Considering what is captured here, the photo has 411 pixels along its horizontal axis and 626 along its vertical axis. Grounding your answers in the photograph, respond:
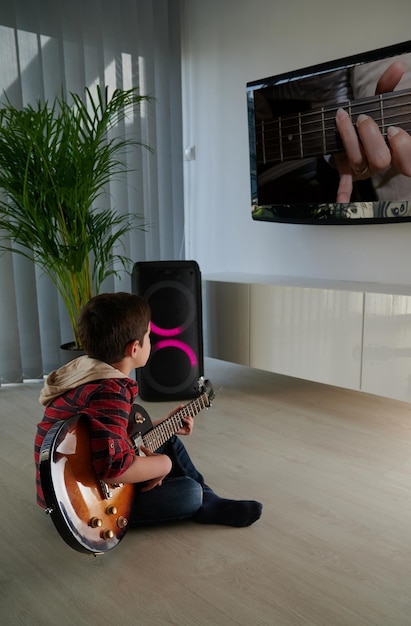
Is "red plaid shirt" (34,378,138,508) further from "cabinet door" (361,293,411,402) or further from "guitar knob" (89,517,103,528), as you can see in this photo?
"cabinet door" (361,293,411,402)

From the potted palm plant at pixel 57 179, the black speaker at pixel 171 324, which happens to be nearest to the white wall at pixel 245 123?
the black speaker at pixel 171 324

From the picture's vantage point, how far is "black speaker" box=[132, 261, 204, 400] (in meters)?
2.64

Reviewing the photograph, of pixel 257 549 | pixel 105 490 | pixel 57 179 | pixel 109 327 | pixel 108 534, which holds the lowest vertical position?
pixel 257 549

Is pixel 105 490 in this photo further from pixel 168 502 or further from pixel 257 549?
Result: pixel 257 549

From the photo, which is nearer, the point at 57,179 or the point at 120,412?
the point at 120,412

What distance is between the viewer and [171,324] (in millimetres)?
2656

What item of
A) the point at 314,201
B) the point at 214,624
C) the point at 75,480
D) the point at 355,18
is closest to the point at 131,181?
the point at 314,201

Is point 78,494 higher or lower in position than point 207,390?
lower

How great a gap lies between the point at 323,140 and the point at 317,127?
0.07 meters

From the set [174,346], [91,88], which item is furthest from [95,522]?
[91,88]

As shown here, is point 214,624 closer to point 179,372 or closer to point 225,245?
point 179,372

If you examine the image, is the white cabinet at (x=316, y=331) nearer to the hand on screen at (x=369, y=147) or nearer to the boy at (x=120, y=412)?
the hand on screen at (x=369, y=147)

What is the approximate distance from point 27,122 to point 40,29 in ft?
2.90

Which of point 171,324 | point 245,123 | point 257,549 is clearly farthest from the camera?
point 245,123
